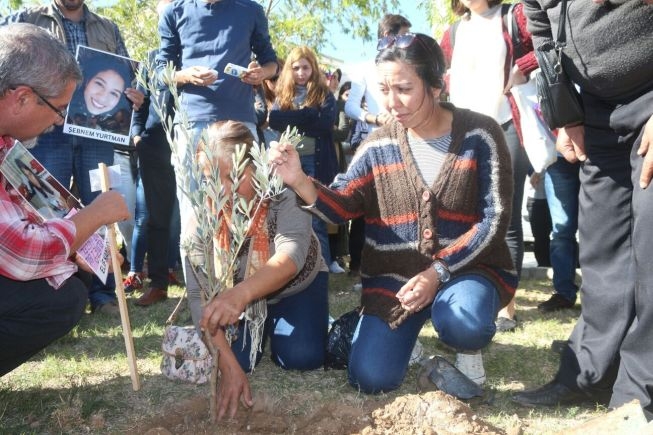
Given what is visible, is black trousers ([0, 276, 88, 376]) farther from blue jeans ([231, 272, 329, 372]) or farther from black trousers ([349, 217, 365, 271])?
black trousers ([349, 217, 365, 271])

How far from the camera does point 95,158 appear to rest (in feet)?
15.0

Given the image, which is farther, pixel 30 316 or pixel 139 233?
pixel 139 233

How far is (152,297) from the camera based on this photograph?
500 centimetres

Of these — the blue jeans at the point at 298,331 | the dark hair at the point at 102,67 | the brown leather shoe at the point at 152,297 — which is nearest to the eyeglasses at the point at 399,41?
the blue jeans at the point at 298,331

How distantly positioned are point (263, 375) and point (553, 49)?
6.75ft

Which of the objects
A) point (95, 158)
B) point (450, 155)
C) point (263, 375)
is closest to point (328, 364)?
point (263, 375)

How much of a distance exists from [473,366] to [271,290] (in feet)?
3.33

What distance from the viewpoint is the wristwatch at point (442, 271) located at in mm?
3057

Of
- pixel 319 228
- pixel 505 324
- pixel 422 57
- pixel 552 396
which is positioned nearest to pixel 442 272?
pixel 552 396

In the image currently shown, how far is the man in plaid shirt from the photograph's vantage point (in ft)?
8.06

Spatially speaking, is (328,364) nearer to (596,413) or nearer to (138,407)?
(138,407)

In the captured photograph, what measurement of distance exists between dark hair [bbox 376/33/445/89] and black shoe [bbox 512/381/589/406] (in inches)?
55.6

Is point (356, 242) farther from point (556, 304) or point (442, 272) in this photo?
point (442, 272)

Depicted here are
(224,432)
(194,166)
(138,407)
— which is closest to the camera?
(194,166)
